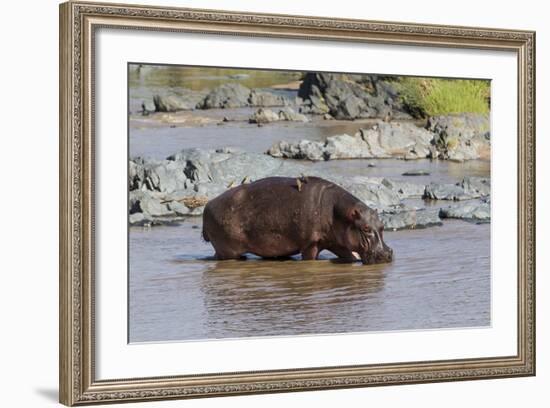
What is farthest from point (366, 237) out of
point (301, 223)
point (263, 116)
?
point (263, 116)

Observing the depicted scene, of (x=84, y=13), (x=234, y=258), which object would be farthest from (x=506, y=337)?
(x=84, y=13)

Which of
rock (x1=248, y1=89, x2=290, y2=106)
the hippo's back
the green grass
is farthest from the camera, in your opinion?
A: the green grass

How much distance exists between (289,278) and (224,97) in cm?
125

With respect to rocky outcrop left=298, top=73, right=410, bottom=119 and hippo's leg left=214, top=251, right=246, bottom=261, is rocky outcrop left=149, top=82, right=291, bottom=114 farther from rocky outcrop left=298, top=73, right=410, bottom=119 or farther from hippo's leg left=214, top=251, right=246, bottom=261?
hippo's leg left=214, top=251, right=246, bottom=261

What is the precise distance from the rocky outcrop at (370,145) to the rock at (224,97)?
401 millimetres

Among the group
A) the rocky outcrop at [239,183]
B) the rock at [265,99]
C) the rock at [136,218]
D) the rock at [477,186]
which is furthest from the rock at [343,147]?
the rock at [136,218]

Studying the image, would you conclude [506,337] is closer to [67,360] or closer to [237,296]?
[237,296]

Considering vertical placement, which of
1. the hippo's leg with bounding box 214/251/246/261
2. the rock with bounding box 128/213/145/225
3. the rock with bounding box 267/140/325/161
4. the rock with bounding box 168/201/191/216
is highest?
the rock with bounding box 267/140/325/161

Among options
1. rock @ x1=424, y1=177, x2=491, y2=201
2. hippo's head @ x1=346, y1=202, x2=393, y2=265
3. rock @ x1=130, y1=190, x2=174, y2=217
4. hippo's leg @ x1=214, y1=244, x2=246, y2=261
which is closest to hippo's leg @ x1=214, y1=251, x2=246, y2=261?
hippo's leg @ x1=214, y1=244, x2=246, y2=261

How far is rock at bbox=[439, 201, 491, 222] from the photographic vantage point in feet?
31.4

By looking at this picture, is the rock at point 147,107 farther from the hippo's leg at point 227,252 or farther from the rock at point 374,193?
the rock at point 374,193

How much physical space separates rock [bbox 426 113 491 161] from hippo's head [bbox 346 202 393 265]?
2.42ft

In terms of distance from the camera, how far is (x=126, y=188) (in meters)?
8.48

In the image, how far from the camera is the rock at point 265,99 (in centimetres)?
898
